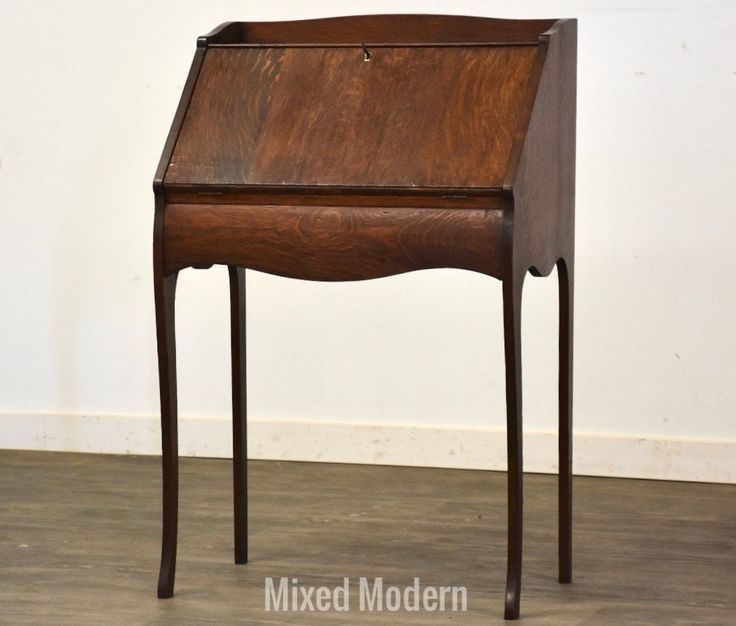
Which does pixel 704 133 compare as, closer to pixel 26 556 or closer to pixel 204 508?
pixel 204 508

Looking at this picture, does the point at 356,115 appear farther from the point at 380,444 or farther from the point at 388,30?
the point at 380,444

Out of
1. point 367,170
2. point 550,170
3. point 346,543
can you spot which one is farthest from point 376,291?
point 367,170

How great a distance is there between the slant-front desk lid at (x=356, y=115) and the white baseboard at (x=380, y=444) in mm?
1345

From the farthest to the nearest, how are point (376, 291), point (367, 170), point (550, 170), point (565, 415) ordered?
point (376, 291)
point (565, 415)
point (550, 170)
point (367, 170)

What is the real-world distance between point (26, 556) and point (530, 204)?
1236mm

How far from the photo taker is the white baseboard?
3135mm

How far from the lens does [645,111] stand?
309 cm

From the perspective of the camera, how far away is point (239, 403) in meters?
2.44

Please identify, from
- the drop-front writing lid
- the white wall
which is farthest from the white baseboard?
the drop-front writing lid

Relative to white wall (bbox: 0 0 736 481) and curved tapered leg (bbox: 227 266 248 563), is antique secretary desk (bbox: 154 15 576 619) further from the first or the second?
white wall (bbox: 0 0 736 481)

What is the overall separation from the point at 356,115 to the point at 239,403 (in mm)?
650

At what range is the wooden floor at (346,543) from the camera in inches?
86.1

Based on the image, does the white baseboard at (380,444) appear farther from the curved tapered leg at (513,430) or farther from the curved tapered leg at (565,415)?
the curved tapered leg at (513,430)

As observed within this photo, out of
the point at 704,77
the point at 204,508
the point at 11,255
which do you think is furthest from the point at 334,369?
the point at 704,77
